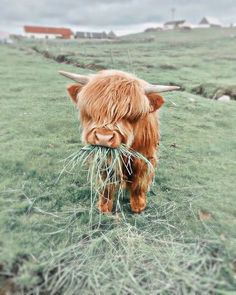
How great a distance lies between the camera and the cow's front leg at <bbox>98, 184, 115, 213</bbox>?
3.70 m

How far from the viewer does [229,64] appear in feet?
52.0

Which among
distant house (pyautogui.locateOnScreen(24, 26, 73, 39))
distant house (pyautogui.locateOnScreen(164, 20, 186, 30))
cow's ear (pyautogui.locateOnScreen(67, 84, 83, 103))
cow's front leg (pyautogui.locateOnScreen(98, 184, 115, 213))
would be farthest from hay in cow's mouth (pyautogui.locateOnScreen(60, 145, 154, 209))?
distant house (pyautogui.locateOnScreen(164, 20, 186, 30))

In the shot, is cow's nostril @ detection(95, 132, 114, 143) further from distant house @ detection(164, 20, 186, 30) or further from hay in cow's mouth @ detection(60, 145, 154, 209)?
distant house @ detection(164, 20, 186, 30)

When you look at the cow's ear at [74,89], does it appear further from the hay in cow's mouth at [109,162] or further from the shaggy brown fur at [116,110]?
the hay in cow's mouth at [109,162]

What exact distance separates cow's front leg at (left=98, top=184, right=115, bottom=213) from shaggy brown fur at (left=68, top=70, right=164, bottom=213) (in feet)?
1.17

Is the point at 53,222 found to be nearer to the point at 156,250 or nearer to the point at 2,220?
the point at 2,220

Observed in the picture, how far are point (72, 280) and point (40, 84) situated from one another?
8.96 metres

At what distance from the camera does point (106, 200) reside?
3814 mm

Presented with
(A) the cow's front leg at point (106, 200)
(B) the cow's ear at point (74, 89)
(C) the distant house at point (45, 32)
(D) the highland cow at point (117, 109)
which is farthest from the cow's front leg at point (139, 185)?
(C) the distant house at point (45, 32)

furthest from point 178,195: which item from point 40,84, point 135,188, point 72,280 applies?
point 40,84

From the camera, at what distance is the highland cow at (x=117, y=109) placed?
308cm

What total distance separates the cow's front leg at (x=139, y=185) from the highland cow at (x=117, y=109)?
21mm

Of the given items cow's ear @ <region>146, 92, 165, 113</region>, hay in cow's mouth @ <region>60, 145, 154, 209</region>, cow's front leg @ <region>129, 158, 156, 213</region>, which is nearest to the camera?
hay in cow's mouth @ <region>60, 145, 154, 209</region>

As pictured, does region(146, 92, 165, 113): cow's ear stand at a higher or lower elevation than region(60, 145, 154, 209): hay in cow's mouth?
higher
